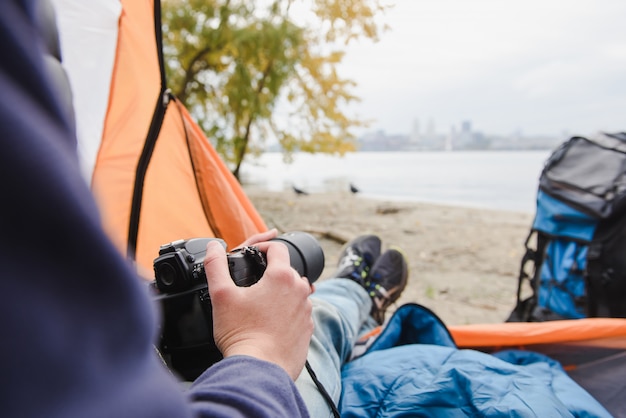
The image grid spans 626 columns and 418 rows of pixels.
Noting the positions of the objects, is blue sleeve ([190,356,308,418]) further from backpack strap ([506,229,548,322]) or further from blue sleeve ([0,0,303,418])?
backpack strap ([506,229,548,322])

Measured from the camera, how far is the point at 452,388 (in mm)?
812

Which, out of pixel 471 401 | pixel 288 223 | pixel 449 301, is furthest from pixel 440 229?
pixel 471 401

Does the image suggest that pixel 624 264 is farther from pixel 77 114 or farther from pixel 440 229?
pixel 440 229

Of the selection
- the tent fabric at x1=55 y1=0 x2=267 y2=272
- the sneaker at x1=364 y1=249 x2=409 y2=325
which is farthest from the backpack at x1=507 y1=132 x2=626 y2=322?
the tent fabric at x1=55 y1=0 x2=267 y2=272

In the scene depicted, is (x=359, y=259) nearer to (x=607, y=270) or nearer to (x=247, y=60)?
(x=607, y=270)

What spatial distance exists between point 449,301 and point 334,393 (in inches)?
59.2

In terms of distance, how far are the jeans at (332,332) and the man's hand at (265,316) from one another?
28 centimetres

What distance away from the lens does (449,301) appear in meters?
2.21

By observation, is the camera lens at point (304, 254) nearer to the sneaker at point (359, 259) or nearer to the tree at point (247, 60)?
the sneaker at point (359, 259)

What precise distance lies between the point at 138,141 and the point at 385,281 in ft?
3.47

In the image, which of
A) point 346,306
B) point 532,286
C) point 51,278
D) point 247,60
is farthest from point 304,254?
point 247,60

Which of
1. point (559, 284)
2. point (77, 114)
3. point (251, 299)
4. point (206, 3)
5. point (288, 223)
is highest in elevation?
point (206, 3)

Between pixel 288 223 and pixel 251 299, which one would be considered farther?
pixel 288 223

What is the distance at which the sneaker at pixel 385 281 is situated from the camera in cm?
160
